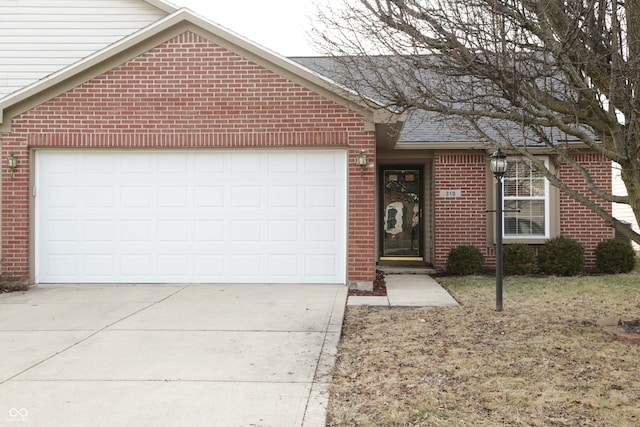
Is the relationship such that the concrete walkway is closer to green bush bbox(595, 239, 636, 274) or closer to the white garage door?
the white garage door

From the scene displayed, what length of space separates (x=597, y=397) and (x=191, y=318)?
15.0ft

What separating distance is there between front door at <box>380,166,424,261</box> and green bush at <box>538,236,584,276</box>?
3.08 metres

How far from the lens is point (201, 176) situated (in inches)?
361

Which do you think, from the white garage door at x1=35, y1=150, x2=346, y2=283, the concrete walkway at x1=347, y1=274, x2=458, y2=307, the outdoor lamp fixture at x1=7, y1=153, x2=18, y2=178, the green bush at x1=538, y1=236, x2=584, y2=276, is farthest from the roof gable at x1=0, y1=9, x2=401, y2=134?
the green bush at x1=538, y1=236, x2=584, y2=276

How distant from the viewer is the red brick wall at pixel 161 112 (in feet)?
29.1

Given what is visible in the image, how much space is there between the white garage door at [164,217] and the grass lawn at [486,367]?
2.77m

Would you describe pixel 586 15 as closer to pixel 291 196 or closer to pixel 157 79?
pixel 291 196

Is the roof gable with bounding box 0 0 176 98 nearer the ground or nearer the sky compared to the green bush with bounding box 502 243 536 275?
nearer the sky

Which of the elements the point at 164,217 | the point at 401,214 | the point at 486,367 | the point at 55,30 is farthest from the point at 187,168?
the point at 486,367

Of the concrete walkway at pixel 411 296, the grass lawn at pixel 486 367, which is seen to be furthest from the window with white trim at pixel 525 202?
the grass lawn at pixel 486 367

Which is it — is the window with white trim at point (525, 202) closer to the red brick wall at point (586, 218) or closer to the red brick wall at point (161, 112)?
the red brick wall at point (586, 218)

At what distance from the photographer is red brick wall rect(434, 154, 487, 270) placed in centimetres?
1164

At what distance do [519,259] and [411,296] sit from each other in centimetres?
385

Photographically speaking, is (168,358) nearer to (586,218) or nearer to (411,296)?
(411,296)
